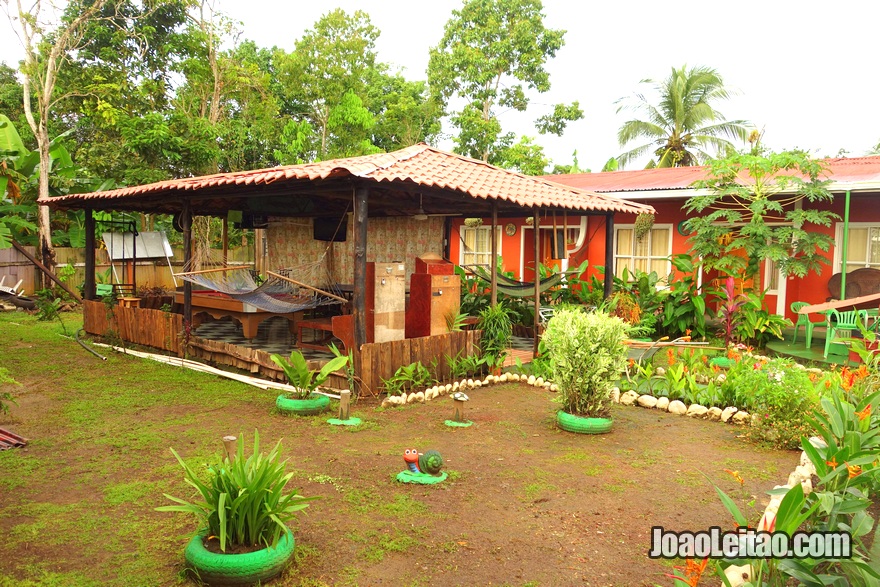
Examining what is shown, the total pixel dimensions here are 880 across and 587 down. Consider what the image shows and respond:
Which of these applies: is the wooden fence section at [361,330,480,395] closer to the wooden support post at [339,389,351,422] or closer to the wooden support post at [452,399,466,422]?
the wooden support post at [339,389,351,422]

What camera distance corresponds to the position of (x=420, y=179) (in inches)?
251

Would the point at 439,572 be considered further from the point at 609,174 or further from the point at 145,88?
the point at 145,88

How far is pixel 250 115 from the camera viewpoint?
20.9 meters

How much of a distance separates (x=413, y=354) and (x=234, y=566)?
162 inches

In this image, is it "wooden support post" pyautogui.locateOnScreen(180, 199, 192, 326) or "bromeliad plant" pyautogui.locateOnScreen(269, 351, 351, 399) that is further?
"wooden support post" pyautogui.locateOnScreen(180, 199, 192, 326)

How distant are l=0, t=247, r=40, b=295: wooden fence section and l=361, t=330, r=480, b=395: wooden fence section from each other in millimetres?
13002

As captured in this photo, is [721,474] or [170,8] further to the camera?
[170,8]

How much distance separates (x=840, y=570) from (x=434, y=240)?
9.80 m

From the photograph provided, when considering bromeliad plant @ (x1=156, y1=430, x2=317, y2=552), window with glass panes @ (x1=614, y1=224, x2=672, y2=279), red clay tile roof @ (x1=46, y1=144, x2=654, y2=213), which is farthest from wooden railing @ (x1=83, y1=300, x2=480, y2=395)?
window with glass panes @ (x1=614, y1=224, x2=672, y2=279)

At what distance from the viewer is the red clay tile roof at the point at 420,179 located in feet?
20.7

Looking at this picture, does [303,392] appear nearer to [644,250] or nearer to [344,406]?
[344,406]

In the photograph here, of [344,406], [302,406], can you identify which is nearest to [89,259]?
[302,406]

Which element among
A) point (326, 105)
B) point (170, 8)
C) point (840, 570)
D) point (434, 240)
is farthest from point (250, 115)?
point (840, 570)

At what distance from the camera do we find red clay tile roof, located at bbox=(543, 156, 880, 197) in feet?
32.1
